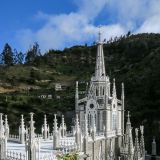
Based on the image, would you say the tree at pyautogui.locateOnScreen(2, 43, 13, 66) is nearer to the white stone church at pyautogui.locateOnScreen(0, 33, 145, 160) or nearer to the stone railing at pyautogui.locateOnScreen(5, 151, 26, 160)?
the white stone church at pyautogui.locateOnScreen(0, 33, 145, 160)

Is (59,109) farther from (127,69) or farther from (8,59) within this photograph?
(8,59)

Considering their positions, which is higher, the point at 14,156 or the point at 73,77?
the point at 73,77

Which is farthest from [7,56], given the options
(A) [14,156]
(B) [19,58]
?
(A) [14,156]

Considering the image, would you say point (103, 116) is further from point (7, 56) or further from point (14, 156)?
point (7, 56)

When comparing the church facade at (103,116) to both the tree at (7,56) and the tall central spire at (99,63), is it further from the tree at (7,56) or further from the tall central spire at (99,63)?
the tree at (7,56)

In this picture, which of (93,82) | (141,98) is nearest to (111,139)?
(93,82)

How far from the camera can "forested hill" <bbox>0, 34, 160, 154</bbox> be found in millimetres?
72188

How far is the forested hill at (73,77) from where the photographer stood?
237 ft

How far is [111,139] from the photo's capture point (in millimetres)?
42469

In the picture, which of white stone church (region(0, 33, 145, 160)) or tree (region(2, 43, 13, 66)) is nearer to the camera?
white stone church (region(0, 33, 145, 160))


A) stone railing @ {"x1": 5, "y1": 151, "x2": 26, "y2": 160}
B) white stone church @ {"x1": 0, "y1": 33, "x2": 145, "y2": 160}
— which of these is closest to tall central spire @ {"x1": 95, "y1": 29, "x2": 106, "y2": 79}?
white stone church @ {"x1": 0, "y1": 33, "x2": 145, "y2": 160}

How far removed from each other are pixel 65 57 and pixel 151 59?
1805 inches

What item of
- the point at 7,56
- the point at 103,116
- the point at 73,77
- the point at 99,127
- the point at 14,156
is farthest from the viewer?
the point at 7,56

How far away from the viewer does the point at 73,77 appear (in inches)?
4355
